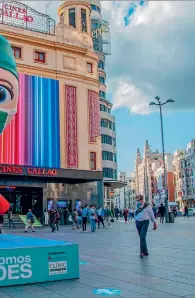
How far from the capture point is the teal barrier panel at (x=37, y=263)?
7121 millimetres

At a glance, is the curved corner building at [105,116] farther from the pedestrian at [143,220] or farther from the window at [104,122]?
the pedestrian at [143,220]

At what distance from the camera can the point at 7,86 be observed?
379 inches

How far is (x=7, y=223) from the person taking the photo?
35031 millimetres

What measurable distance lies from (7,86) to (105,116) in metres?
57.4

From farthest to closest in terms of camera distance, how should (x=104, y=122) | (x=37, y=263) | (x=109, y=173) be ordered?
(x=104, y=122) → (x=109, y=173) → (x=37, y=263)

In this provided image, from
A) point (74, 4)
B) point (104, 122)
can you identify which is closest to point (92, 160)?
point (74, 4)

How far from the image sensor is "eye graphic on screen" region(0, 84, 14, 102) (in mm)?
9509

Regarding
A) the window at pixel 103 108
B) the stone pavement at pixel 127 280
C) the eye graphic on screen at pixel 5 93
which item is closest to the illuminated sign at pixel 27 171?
the stone pavement at pixel 127 280

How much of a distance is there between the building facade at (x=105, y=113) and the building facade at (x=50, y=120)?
20.2 m

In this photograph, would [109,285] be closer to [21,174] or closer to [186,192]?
[21,174]

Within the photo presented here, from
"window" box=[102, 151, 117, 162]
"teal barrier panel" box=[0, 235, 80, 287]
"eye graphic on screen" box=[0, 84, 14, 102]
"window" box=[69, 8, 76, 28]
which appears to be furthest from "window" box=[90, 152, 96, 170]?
"teal barrier panel" box=[0, 235, 80, 287]

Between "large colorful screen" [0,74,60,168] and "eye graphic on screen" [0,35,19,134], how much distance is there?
25778 millimetres

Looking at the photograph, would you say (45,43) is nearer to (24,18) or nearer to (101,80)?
(24,18)

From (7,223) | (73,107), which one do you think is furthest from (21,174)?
(73,107)
